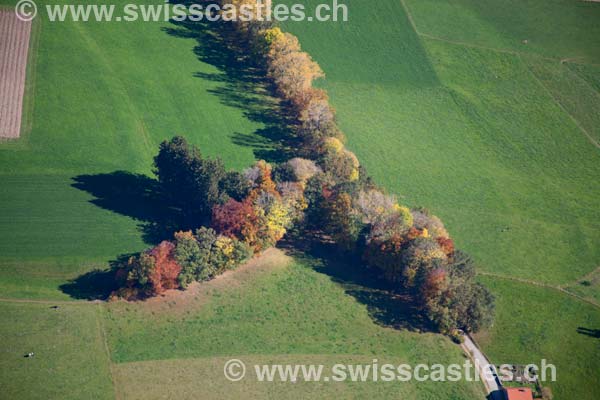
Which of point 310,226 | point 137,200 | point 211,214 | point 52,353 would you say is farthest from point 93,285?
point 310,226

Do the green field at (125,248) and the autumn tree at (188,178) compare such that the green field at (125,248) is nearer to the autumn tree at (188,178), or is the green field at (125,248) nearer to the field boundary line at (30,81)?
the field boundary line at (30,81)

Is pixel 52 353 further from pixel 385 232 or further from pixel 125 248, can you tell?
pixel 385 232

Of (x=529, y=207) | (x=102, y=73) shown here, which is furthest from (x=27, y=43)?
(x=529, y=207)

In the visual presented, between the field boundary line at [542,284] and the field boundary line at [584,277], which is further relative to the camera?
the field boundary line at [584,277]

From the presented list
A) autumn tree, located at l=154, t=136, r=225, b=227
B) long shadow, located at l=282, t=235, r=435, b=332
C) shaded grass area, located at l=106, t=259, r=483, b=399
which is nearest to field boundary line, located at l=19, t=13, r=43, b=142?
autumn tree, located at l=154, t=136, r=225, b=227

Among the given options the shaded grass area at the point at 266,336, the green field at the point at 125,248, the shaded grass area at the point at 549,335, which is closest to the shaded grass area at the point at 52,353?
the green field at the point at 125,248
